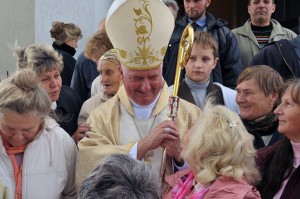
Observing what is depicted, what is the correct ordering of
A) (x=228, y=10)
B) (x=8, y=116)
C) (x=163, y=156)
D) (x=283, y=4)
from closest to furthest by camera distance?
(x=8, y=116) < (x=163, y=156) < (x=283, y=4) < (x=228, y=10)

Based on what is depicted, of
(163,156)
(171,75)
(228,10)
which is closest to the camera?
(163,156)

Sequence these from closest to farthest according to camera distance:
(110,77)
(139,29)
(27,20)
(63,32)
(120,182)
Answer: (120,182) → (139,29) → (110,77) → (63,32) → (27,20)

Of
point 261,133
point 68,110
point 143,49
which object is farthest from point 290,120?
point 68,110

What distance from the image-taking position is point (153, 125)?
4.09m

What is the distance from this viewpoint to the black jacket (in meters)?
5.46

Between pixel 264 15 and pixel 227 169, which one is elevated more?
pixel 264 15

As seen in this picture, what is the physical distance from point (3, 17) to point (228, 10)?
4.99 meters

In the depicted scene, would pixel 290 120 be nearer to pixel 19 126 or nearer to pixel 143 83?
pixel 143 83

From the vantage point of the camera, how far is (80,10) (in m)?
9.64

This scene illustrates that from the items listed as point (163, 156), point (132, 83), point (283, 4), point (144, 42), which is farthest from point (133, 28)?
point (283, 4)

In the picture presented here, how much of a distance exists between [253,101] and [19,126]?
154 cm

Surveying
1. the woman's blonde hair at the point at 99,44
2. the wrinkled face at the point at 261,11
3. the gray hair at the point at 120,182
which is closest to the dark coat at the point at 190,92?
the woman's blonde hair at the point at 99,44

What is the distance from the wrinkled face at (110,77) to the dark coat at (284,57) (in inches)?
44.3

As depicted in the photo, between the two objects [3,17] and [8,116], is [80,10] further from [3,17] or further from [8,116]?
[8,116]
